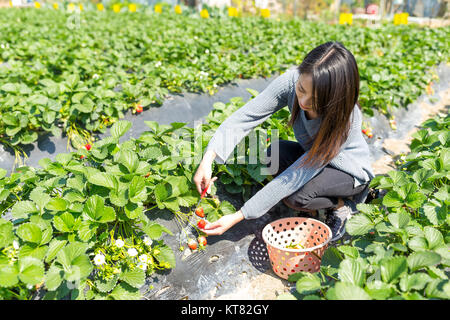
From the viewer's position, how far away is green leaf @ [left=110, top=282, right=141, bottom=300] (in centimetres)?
155

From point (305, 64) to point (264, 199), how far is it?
0.63 metres

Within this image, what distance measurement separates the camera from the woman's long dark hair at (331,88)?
1.56m

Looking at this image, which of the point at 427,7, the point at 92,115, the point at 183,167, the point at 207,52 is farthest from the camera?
the point at 427,7

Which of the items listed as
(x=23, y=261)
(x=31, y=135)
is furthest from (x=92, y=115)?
(x=23, y=261)

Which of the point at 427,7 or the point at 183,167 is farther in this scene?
the point at 427,7

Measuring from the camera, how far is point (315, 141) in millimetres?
1765

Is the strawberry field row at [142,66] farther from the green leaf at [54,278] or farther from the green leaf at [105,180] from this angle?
the green leaf at [54,278]

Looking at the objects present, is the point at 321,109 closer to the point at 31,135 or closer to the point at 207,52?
the point at 31,135

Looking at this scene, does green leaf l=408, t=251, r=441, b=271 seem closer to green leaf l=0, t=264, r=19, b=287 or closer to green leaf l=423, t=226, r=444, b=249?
green leaf l=423, t=226, r=444, b=249

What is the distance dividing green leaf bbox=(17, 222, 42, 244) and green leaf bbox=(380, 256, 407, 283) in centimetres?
129

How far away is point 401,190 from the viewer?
1750 mm

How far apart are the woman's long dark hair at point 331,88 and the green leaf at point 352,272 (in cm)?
61

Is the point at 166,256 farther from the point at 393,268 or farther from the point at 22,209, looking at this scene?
the point at 393,268

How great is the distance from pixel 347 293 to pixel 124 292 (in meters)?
0.91
